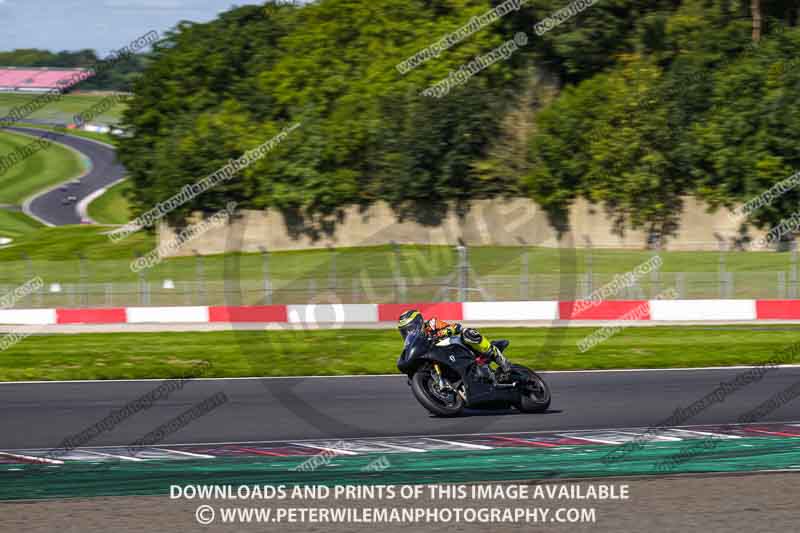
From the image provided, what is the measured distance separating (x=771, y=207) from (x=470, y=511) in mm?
29283

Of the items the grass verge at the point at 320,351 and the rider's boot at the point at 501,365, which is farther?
the grass verge at the point at 320,351

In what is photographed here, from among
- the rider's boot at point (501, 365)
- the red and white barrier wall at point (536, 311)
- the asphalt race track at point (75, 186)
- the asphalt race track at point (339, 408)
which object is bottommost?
the asphalt race track at point (339, 408)

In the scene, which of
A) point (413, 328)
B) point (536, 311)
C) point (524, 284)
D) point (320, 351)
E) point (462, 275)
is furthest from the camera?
point (524, 284)

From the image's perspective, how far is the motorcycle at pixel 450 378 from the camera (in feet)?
43.4

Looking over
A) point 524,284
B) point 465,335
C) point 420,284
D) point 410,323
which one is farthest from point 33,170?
point 465,335

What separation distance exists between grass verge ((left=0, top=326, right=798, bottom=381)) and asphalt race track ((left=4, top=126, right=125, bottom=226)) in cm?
2656

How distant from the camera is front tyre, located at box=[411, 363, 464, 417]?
13.4m

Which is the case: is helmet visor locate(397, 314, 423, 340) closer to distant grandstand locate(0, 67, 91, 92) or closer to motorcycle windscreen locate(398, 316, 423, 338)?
motorcycle windscreen locate(398, 316, 423, 338)

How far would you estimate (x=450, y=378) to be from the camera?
44.4 ft

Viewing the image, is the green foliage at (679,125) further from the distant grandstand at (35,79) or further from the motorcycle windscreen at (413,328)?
the distant grandstand at (35,79)

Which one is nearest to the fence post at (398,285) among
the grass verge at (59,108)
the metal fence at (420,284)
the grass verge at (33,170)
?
the metal fence at (420,284)

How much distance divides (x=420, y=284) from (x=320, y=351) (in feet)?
20.5

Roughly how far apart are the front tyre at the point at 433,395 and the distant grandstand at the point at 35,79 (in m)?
141

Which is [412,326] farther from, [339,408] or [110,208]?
[110,208]
